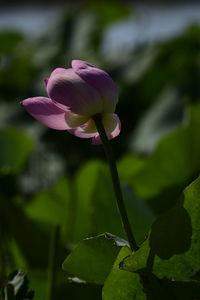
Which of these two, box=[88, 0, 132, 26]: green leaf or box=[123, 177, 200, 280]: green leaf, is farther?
box=[88, 0, 132, 26]: green leaf

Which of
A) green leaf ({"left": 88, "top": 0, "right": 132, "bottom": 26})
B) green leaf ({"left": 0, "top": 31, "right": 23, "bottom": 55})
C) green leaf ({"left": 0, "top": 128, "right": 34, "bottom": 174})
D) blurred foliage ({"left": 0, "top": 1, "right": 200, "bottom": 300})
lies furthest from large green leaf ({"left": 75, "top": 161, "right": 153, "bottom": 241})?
green leaf ({"left": 88, "top": 0, "right": 132, "bottom": 26})

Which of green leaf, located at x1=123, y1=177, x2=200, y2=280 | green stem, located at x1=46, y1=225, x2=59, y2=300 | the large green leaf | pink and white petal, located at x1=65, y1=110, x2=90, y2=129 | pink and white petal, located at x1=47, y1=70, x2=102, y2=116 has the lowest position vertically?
the large green leaf

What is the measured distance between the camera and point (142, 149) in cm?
113

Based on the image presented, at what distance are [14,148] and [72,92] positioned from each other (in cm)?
52

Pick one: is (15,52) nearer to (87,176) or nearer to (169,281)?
(87,176)

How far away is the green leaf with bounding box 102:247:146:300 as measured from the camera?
38cm

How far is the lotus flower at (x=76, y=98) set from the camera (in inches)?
14.6

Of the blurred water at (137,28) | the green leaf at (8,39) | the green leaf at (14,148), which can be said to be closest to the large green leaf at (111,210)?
the green leaf at (14,148)

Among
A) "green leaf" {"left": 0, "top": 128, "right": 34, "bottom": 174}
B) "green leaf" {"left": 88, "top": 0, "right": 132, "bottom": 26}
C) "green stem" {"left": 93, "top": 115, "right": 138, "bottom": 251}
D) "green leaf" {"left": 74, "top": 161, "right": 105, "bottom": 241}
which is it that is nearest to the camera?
"green stem" {"left": 93, "top": 115, "right": 138, "bottom": 251}

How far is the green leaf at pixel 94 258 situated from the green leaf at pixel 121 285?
18 millimetres

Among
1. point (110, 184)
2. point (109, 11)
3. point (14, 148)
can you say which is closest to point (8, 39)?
point (14, 148)

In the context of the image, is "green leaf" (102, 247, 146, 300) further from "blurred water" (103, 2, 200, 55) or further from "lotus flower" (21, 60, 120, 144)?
"blurred water" (103, 2, 200, 55)

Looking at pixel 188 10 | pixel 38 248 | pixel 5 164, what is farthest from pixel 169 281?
pixel 188 10

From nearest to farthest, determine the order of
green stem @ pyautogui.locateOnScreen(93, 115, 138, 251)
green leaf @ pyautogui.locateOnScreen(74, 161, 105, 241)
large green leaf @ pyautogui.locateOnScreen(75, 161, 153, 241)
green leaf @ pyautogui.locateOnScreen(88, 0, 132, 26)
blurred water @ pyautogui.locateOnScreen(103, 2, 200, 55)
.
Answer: green stem @ pyautogui.locateOnScreen(93, 115, 138, 251) < large green leaf @ pyautogui.locateOnScreen(75, 161, 153, 241) < green leaf @ pyautogui.locateOnScreen(74, 161, 105, 241) < blurred water @ pyautogui.locateOnScreen(103, 2, 200, 55) < green leaf @ pyautogui.locateOnScreen(88, 0, 132, 26)
